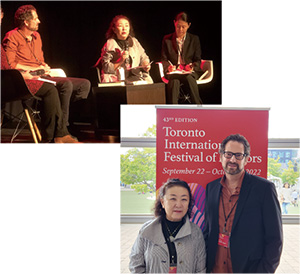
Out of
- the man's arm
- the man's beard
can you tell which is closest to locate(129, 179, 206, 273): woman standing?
the man's beard

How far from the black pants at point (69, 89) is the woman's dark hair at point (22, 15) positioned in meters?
0.59

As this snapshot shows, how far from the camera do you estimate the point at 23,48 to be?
3.87 m

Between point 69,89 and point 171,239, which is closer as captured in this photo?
point 171,239

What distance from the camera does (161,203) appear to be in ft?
9.29

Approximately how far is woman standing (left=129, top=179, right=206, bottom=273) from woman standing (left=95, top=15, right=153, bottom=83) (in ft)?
4.70

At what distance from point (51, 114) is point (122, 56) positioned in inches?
33.7

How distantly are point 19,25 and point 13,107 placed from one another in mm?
766

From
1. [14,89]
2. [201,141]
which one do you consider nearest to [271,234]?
[201,141]

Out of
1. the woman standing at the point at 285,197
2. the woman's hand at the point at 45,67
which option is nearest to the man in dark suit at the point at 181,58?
the woman's hand at the point at 45,67

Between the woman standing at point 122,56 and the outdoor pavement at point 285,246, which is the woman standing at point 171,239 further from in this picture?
the woman standing at point 122,56

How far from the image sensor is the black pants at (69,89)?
386 cm

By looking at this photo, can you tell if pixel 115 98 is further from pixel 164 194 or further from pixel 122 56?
pixel 164 194

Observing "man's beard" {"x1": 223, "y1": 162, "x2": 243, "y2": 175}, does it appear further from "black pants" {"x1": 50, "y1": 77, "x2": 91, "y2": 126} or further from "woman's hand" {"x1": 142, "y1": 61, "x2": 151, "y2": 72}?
"black pants" {"x1": 50, "y1": 77, "x2": 91, "y2": 126}

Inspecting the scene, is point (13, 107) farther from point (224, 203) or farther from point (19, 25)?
point (224, 203)
